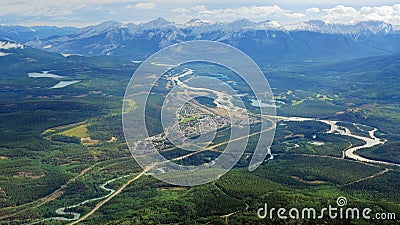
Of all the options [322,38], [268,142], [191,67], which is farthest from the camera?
[322,38]

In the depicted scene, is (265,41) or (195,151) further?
(265,41)

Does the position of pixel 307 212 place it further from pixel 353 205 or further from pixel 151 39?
pixel 151 39

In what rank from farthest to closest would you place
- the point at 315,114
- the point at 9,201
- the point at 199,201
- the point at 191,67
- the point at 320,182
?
1. the point at 191,67
2. the point at 315,114
3. the point at 320,182
4. the point at 9,201
5. the point at 199,201

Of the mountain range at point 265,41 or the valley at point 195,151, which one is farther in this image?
the mountain range at point 265,41

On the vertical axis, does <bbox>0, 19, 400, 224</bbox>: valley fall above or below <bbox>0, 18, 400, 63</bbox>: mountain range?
below

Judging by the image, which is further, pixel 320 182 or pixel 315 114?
pixel 315 114

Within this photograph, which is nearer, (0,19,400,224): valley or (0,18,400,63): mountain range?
(0,19,400,224): valley

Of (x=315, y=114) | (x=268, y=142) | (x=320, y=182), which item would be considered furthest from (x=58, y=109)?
(x=320, y=182)

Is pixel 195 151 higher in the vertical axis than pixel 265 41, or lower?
lower

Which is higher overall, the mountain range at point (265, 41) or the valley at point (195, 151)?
the mountain range at point (265, 41)

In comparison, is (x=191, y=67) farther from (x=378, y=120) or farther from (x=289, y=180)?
(x=289, y=180)
